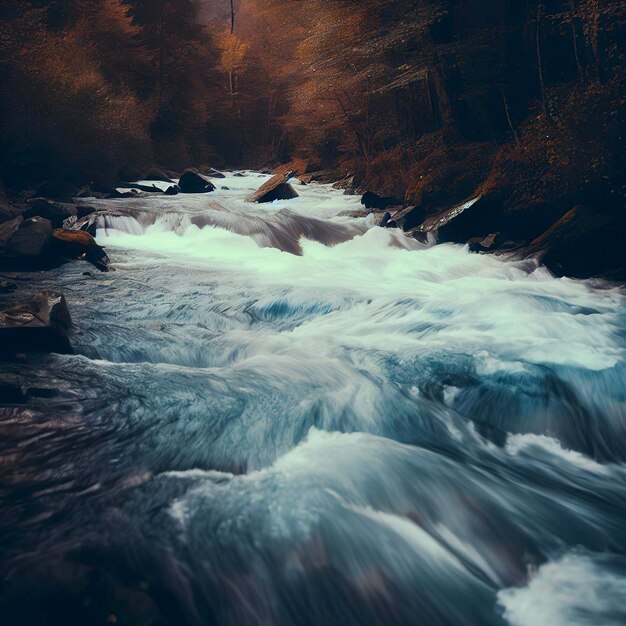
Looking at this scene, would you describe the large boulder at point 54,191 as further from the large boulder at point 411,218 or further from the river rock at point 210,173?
the river rock at point 210,173

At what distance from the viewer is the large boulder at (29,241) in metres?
8.47

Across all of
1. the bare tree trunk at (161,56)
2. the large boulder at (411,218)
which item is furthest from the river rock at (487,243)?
the bare tree trunk at (161,56)

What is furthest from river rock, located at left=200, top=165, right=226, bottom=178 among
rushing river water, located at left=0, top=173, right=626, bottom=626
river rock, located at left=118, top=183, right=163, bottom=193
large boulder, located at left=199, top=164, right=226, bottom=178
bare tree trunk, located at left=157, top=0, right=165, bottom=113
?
rushing river water, located at left=0, top=173, right=626, bottom=626

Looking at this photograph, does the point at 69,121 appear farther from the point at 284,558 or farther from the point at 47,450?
the point at 284,558

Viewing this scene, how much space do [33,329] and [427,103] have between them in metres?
14.7

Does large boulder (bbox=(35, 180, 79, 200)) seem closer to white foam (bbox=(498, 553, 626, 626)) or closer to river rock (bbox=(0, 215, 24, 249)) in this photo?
river rock (bbox=(0, 215, 24, 249))

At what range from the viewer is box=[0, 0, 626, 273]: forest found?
959 cm

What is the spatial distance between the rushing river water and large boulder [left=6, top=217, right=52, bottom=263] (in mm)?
1259

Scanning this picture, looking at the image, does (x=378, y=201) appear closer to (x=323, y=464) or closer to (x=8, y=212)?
(x=8, y=212)

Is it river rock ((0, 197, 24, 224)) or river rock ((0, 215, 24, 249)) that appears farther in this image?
river rock ((0, 197, 24, 224))

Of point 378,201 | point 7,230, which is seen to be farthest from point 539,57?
point 7,230

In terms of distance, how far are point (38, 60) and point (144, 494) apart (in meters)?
16.2

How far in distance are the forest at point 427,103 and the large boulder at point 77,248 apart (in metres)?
6.78

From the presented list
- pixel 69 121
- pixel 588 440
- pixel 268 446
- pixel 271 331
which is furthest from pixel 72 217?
pixel 588 440
